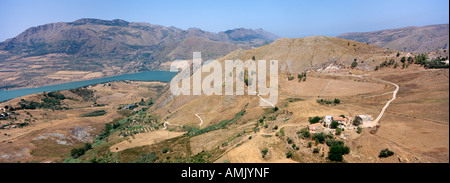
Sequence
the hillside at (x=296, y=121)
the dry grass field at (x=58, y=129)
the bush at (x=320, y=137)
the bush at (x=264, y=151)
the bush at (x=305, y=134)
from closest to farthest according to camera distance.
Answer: the hillside at (x=296, y=121) → the bush at (x=264, y=151) → the bush at (x=320, y=137) → the bush at (x=305, y=134) → the dry grass field at (x=58, y=129)

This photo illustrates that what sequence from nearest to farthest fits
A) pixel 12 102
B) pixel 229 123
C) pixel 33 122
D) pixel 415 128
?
pixel 415 128, pixel 229 123, pixel 33 122, pixel 12 102

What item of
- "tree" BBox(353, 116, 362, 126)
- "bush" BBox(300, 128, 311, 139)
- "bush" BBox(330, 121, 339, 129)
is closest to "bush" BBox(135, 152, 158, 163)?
"bush" BBox(300, 128, 311, 139)

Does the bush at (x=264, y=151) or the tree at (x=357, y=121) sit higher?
the tree at (x=357, y=121)

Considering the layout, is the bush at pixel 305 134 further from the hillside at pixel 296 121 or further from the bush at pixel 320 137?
the bush at pixel 320 137

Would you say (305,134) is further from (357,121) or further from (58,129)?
(58,129)

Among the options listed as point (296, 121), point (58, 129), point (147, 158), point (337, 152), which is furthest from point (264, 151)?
point (58, 129)

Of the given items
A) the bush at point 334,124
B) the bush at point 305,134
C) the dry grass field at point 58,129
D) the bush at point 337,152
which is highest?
the bush at point 334,124

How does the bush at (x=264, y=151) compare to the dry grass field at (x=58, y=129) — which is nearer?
the bush at (x=264, y=151)

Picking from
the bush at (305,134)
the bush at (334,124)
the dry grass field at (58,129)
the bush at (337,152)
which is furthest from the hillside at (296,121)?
the bush at (334,124)

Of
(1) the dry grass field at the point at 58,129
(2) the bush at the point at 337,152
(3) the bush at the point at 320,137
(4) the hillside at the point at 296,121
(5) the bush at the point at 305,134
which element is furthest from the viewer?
(1) the dry grass field at the point at 58,129
